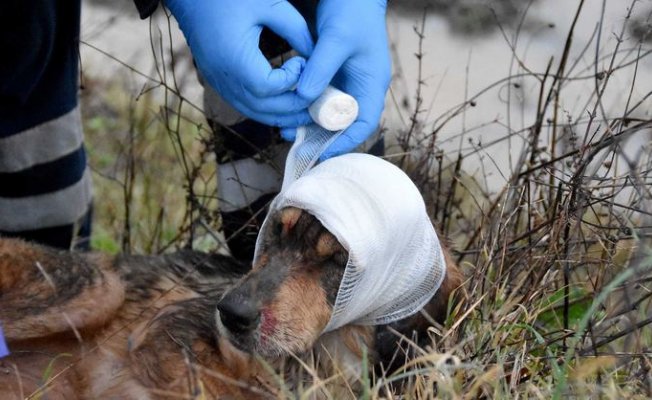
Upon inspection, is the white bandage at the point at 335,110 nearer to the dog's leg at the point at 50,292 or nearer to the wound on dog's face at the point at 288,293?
the wound on dog's face at the point at 288,293

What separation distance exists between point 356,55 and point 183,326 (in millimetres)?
1111

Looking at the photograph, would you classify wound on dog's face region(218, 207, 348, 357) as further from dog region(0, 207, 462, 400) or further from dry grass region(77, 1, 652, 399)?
dry grass region(77, 1, 652, 399)

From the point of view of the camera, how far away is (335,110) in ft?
11.2

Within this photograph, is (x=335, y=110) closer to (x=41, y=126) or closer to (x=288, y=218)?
(x=288, y=218)

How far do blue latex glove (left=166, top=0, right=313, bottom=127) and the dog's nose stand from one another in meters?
0.69

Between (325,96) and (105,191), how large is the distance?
3.10 meters

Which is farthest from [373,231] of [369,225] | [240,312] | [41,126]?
[41,126]

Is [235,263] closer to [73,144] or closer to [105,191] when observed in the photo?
[73,144]

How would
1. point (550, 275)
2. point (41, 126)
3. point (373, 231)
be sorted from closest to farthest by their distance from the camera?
1. point (373, 231)
2. point (550, 275)
3. point (41, 126)

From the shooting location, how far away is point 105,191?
6.27 metres

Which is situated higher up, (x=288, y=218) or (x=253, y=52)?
(x=253, y=52)

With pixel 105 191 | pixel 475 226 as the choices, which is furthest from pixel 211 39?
pixel 105 191

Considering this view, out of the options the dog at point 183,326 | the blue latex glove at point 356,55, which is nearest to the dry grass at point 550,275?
the dog at point 183,326

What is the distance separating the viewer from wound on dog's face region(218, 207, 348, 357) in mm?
3236
